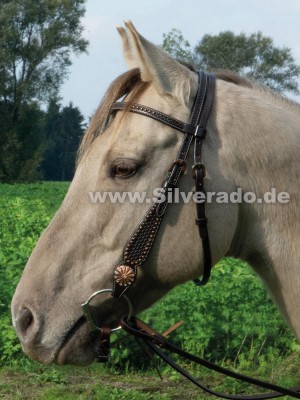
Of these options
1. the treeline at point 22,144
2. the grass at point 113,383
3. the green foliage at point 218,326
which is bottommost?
the grass at point 113,383

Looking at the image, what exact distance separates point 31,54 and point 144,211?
133ft

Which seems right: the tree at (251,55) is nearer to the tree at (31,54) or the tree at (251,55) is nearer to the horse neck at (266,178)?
the tree at (31,54)

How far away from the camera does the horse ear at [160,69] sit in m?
2.38

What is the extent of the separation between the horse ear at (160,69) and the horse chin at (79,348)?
1.03 metres

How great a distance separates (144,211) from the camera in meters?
2.47

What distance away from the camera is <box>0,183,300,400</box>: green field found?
17.2 feet

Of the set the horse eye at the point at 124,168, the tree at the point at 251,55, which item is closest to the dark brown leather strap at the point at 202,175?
the horse eye at the point at 124,168

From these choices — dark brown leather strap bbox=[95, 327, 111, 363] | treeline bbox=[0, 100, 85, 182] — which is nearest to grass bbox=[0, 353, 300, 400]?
dark brown leather strap bbox=[95, 327, 111, 363]

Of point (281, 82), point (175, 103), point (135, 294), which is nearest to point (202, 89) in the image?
point (175, 103)

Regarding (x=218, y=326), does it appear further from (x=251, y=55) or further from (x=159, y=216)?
(x=251, y=55)

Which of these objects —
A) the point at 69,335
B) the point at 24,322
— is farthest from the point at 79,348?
the point at 24,322

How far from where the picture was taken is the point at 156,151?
8.15ft

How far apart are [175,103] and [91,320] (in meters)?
0.96

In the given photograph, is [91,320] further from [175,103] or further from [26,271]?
[175,103]
